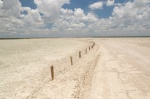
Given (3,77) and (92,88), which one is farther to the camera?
(3,77)

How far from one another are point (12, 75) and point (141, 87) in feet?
36.2

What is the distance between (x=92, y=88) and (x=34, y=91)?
360 cm

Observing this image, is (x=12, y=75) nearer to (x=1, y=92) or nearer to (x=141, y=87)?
(x=1, y=92)

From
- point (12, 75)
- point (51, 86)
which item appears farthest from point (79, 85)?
point (12, 75)

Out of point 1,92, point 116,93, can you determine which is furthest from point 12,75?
point 116,93

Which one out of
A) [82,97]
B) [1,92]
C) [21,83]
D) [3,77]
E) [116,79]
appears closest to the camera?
[82,97]

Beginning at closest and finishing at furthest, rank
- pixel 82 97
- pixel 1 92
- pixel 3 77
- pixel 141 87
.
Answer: pixel 82 97
pixel 141 87
pixel 1 92
pixel 3 77

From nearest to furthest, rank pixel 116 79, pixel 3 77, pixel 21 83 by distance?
pixel 116 79, pixel 21 83, pixel 3 77

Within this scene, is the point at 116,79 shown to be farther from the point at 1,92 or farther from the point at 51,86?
the point at 1,92

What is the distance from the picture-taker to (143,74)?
43.2ft

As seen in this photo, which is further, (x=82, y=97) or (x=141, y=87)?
(x=141, y=87)

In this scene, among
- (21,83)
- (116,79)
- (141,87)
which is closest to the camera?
(141,87)

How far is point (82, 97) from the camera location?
353 inches

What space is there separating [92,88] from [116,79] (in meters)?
2.60
